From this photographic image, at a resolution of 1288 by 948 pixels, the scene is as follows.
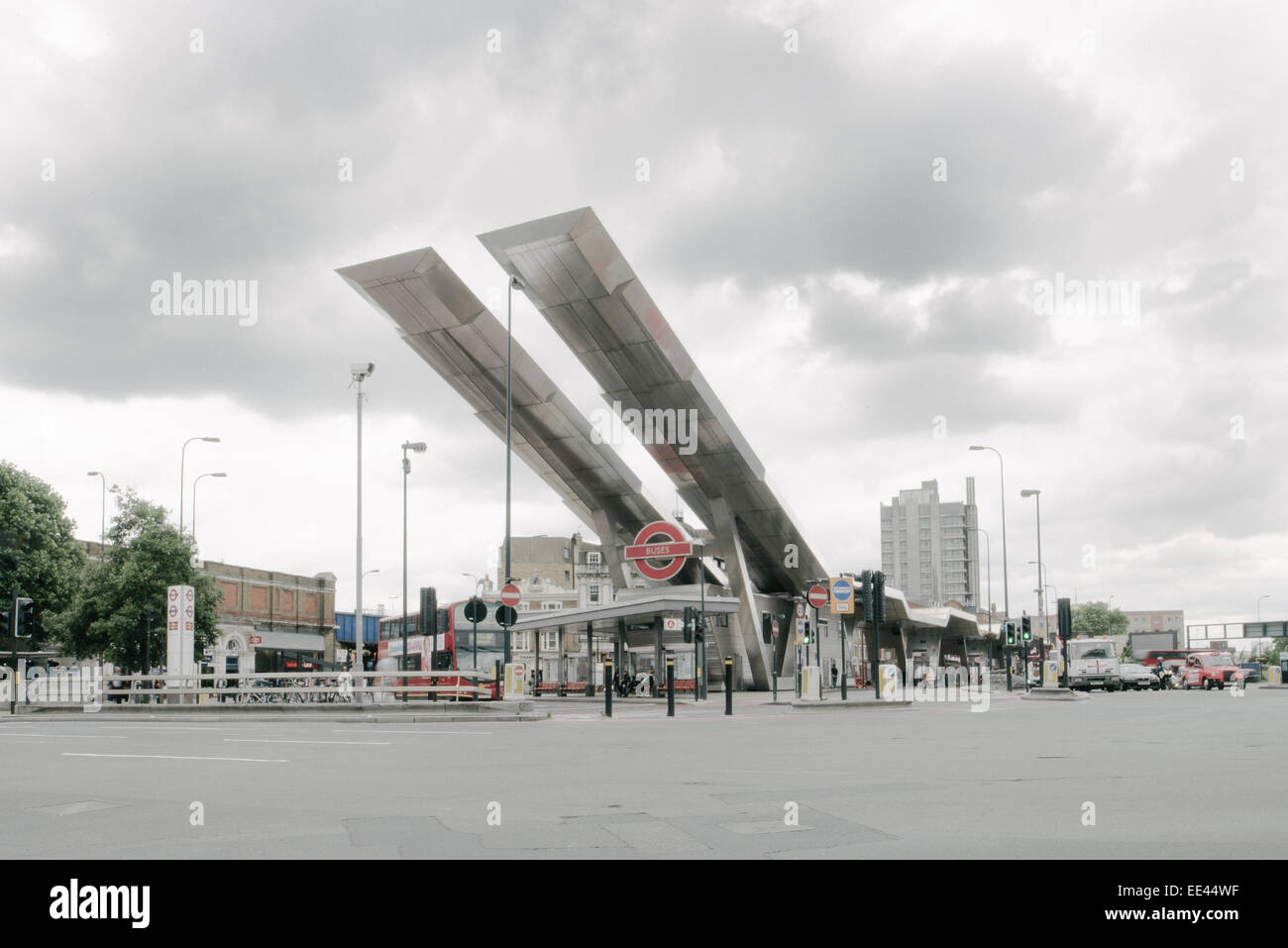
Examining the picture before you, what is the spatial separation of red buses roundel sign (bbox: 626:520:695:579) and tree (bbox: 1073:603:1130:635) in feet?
408

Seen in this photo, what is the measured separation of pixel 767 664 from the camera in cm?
4750

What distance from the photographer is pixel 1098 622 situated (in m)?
157

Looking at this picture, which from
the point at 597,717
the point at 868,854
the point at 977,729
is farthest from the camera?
the point at 597,717

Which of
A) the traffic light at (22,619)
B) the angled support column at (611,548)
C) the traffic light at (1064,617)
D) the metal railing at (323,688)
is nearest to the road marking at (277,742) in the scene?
the metal railing at (323,688)

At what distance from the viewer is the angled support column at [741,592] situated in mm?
45438

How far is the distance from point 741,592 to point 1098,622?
412 ft

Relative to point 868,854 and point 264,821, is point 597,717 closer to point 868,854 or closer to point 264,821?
point 264,821

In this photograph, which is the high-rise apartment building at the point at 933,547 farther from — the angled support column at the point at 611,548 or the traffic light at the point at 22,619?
the traffic light at the point at 22,619

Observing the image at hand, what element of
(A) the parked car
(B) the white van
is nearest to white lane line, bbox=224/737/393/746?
(B) the white van

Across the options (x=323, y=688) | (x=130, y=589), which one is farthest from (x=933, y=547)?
(x=323, y=688)

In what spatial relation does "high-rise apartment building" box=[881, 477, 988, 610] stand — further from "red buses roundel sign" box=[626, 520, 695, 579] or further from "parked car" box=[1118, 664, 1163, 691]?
"red buses roundel sign" box=[626, 520, 695, 579]

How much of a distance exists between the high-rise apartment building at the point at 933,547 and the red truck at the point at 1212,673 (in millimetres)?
131589

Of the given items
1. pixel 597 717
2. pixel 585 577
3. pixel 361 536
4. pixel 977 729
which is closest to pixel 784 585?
pixel 361 536
